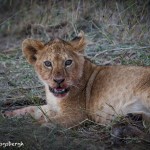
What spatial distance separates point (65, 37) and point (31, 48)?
2.88 m

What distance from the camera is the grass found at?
5057 mm

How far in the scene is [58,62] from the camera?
18.9 ft

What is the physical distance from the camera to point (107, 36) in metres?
8.37

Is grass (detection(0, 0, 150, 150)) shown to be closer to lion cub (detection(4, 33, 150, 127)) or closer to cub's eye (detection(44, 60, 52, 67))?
lion cub (detection(4, 33, 150, 127))

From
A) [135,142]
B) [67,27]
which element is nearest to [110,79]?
[135,142]

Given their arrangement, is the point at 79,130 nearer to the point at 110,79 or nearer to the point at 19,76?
the point at 110,79

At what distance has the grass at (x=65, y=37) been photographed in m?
5.06

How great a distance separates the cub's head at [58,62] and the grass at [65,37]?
1.44ft

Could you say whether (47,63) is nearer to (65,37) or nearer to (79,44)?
(79,44)

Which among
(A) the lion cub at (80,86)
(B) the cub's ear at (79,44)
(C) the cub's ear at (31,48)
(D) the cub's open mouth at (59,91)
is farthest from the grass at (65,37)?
(B) the cub's ear at (79,44)

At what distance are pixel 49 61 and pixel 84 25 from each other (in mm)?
3734

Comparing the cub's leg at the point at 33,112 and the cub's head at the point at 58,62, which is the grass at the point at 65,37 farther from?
the cub's head at the point at 58,62

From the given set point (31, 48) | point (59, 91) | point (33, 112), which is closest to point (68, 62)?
point (59, 91)

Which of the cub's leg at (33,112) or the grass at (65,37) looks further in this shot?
the cub's leg at (33,112)
